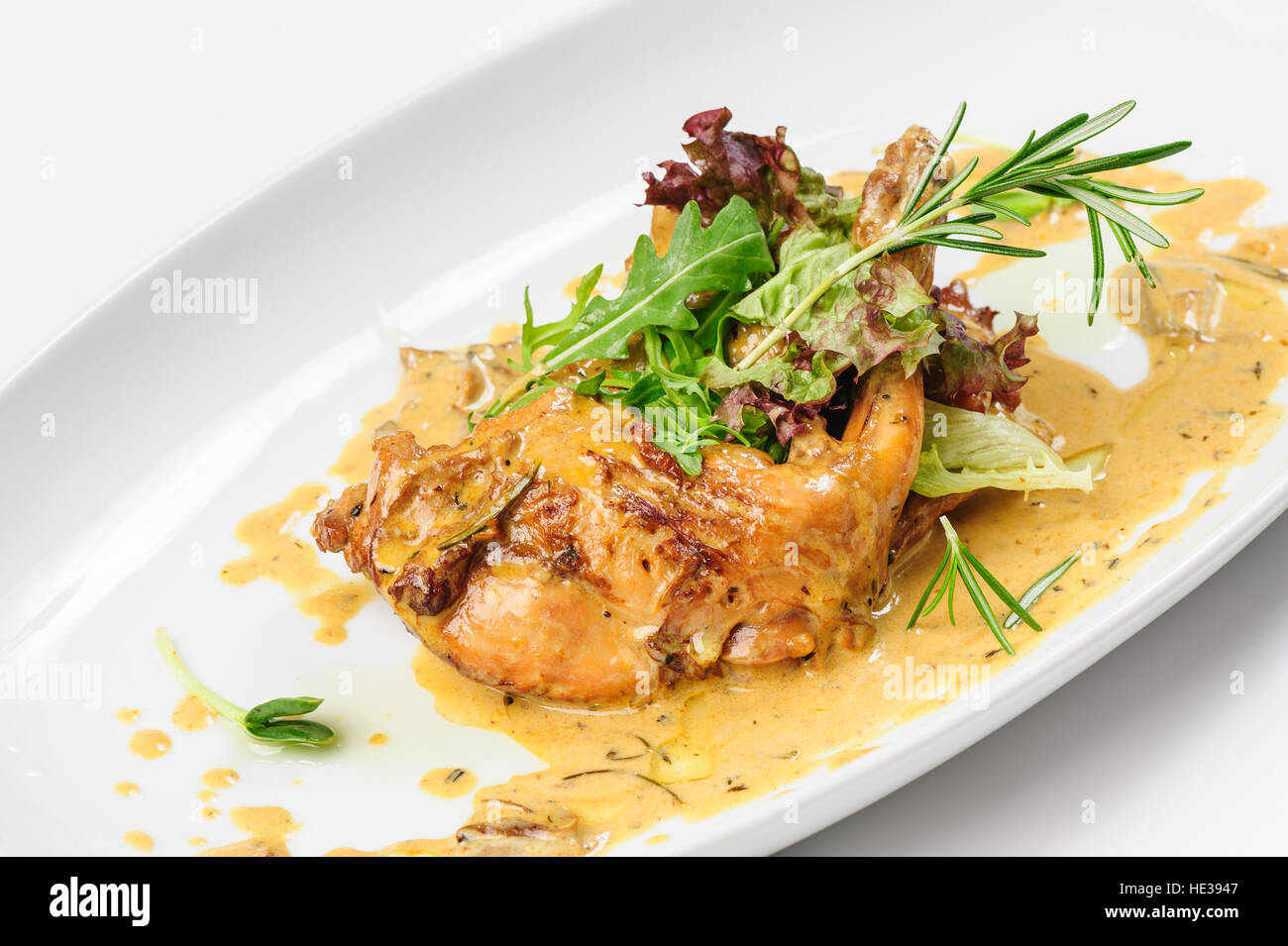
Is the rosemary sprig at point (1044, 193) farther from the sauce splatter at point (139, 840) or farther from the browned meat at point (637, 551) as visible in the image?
the sauce splatter at point (139, 840)

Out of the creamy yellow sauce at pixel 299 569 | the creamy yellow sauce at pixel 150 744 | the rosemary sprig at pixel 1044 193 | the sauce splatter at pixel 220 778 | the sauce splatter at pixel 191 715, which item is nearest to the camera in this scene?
the rosemary sprig at pixel 1044 193

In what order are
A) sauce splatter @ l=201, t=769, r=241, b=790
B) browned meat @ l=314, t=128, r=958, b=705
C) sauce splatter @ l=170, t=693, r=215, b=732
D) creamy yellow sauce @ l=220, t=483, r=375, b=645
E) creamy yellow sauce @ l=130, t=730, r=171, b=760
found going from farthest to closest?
creamy yellow sauce @ l=220, t=483, r=375, b=645 → sauce splatter @ l=170, t=693, r=215, b=732 → creamy yellow sauce @ l=130, t=730, r=171, b=760 → sauce splatter @ l=201, t=769, r=241, b=790 → browned meat @ l=314, t=128, r=958, b=705

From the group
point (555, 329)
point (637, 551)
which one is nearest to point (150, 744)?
point (637, 551)

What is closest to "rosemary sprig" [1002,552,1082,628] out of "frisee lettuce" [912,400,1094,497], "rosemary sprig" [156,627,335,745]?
"frisee lettuce" [912,400,1094,497]

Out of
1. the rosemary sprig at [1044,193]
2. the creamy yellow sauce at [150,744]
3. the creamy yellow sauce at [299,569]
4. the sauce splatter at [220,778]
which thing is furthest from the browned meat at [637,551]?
the creamy yellow sauce at [150,744]

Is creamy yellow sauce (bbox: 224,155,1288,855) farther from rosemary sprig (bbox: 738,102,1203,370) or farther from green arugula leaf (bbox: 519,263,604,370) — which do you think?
rosemary sprig (bbox: 738,102,1203,370)

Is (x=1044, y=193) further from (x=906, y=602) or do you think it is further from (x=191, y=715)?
(x=191, y=715)
